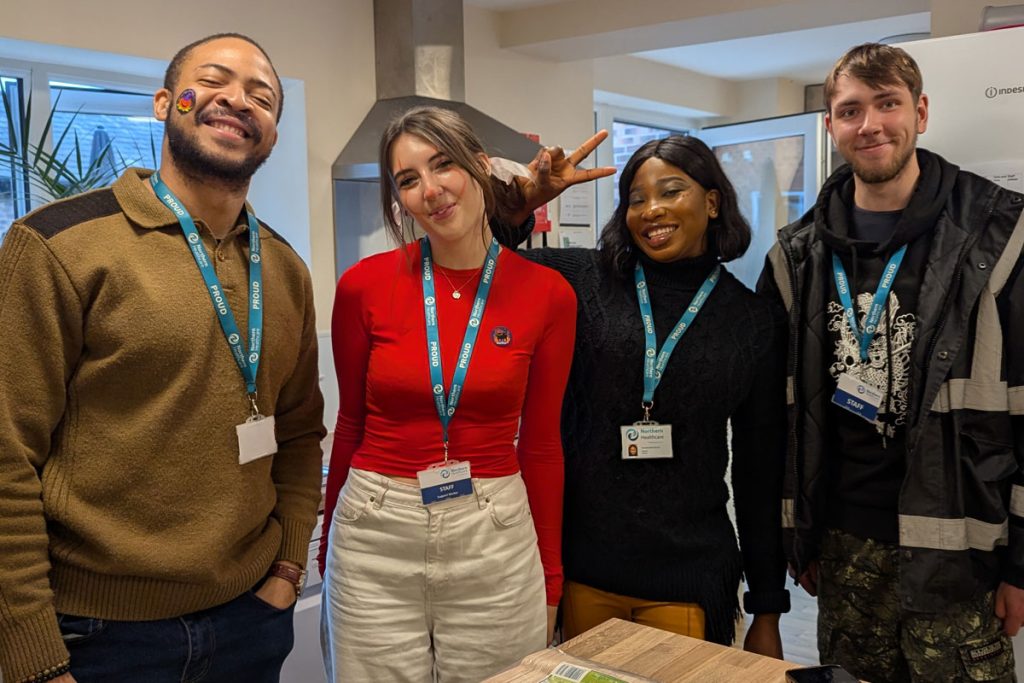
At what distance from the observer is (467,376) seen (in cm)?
165

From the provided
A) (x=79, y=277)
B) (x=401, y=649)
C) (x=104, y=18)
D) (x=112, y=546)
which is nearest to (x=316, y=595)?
(x=401, y=649)

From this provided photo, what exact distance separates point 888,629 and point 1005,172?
1.13 metres

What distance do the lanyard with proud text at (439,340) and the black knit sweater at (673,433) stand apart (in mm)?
291

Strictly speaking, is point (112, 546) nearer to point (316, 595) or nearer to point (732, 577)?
point (732, 577)

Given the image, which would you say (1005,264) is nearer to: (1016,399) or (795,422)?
(1016,399)

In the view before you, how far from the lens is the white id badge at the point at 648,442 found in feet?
6.04

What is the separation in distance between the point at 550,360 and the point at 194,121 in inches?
30.0

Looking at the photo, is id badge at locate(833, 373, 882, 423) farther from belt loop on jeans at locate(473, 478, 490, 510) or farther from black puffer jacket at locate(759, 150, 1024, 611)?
belt loop on jeans at locate(473, 478, 490, 510)

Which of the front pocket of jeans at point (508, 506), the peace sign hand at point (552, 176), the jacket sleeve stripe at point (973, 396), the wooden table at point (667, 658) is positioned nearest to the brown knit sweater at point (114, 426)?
the front pocket of jeans at point (508, 506)

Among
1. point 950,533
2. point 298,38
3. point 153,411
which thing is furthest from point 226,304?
point 298,38

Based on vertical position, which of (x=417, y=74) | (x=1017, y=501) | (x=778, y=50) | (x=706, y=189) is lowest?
(x=1017, y=501)

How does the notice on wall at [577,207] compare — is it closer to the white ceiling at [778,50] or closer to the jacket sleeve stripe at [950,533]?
the white ceiling at [778,50]

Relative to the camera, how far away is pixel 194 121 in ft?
4.96

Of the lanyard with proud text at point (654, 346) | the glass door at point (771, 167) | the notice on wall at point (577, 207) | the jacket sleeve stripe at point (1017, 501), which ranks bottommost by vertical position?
the jacket sleeve stripe at point (1017, 501)
